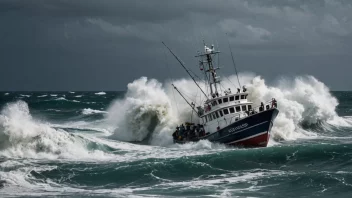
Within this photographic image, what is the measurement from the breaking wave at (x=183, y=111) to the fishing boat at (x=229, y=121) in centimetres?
416

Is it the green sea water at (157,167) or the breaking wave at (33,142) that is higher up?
the breaking wave at (33,142)

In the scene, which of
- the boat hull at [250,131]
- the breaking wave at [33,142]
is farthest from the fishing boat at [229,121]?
the breaking wave at [33,142]

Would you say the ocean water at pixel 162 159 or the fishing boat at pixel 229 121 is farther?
the fishing boat at pixel 229 121

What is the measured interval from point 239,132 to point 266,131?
1.96m

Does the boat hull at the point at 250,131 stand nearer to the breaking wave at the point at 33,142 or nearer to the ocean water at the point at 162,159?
the ocean water at the point at 162,159

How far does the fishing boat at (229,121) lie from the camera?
118ft

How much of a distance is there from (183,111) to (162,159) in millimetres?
16528

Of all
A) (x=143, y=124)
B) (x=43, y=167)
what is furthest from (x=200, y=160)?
(x=143, y=124)

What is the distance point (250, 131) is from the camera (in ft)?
119

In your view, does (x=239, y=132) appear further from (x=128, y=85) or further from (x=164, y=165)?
(x=128, y=85)

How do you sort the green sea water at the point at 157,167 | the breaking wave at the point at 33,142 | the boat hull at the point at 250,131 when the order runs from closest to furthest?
the green sea water at the point at 157,167 < the breaking wave at the point at 33,142 < the boat hull at the point at 250,131

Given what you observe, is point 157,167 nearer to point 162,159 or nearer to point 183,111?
point 162,159

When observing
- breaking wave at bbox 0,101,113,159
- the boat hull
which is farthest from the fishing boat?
breaking wave at bbox 0,101,113,159

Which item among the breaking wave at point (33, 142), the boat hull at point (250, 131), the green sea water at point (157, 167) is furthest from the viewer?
the boat hull at point (250, 131)
